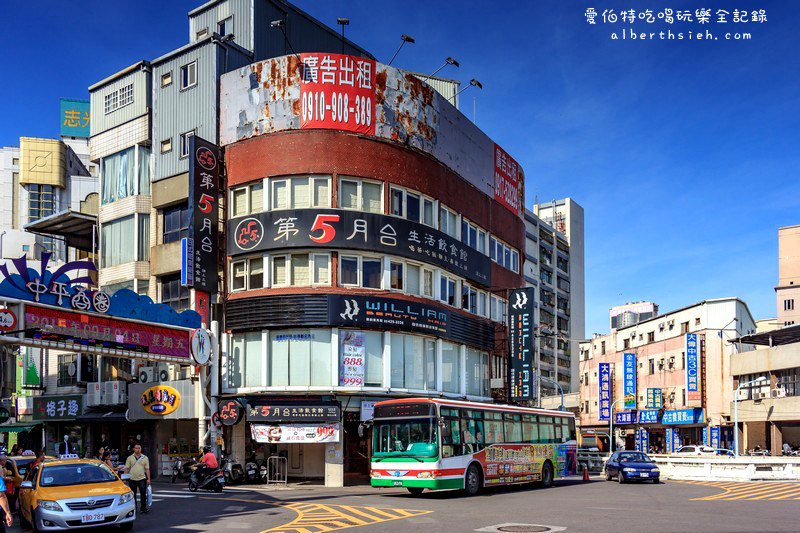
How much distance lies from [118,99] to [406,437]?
28564 mm

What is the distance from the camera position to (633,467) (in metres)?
36.2

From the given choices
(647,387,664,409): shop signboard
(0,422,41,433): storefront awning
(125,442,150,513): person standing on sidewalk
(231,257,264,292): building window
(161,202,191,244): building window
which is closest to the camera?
(125,442,150,513): person standing on sidewalk

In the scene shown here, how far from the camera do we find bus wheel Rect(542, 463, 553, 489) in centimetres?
3500

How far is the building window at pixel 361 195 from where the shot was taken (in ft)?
128

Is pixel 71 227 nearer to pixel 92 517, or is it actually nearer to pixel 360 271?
pixel 360 271

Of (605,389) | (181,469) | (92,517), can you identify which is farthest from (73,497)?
(605,389)

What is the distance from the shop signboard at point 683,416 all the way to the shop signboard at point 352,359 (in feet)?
123

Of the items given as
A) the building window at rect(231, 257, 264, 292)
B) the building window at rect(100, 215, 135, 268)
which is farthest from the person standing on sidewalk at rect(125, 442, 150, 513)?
the building window at rect(100, 215, 135, 268)

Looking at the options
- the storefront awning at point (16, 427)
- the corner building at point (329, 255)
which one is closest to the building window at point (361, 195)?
the corner building at point (329, 255)

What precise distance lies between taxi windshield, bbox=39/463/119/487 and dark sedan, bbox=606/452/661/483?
23975 mm

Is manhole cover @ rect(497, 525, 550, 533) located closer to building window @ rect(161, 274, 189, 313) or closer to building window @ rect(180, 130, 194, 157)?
building window @ rect(161, 274, 189, 313)

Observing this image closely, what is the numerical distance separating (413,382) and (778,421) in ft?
105

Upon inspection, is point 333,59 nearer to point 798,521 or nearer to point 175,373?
point 175,373

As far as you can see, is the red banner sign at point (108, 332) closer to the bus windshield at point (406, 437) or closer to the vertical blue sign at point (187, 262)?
the vertical blue sign at point (187, 262)
